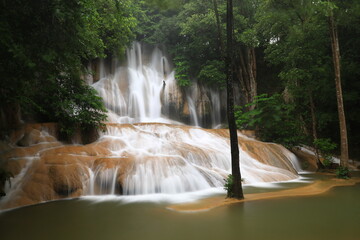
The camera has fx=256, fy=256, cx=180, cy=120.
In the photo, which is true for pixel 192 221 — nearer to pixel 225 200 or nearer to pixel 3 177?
pixel 225 200

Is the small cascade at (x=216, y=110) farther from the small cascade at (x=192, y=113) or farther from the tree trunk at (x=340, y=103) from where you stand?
the tree trunk at (x=340, y=103)

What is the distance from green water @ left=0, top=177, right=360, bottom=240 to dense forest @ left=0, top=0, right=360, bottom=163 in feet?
5.50

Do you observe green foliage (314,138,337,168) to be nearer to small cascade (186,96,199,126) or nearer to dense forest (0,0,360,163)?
dense forest (0,0,360,163)

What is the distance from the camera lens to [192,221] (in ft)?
14.8

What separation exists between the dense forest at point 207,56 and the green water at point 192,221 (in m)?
1.68

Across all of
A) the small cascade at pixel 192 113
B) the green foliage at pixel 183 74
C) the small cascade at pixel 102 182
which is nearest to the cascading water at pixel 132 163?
the small cascade at pixel 102 182

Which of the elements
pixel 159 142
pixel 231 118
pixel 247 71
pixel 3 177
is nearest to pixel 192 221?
pixel 231 118

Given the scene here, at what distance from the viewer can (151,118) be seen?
19.1 meters

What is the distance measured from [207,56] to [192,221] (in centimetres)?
1939

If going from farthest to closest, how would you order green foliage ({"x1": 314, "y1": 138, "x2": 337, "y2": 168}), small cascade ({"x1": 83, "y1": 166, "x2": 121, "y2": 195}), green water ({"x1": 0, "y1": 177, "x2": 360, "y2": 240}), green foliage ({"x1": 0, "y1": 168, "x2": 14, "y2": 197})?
1. green foliage ({"x1": 314, "y1": 138, "x2": 337, "y2": 168})
2. small cascade ({"x1": 83, "y1": 166, "x2": 121, "y2": 195})
3. green foliage ({"x1": 0, "y1": 168, "x2": 14, "y2": 197})
4. green water ({"x1": 0, "y1": 177, "x2": 360, "y2": 240})

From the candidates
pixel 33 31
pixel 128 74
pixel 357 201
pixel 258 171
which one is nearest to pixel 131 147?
pixel 258 171

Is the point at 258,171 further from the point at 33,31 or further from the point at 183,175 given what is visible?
the point at 33,31

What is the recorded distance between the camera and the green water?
150 inches

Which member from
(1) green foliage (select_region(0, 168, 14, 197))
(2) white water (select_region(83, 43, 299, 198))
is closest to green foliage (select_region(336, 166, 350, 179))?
(2) white water (select_region(83, 43, 299, 198))
